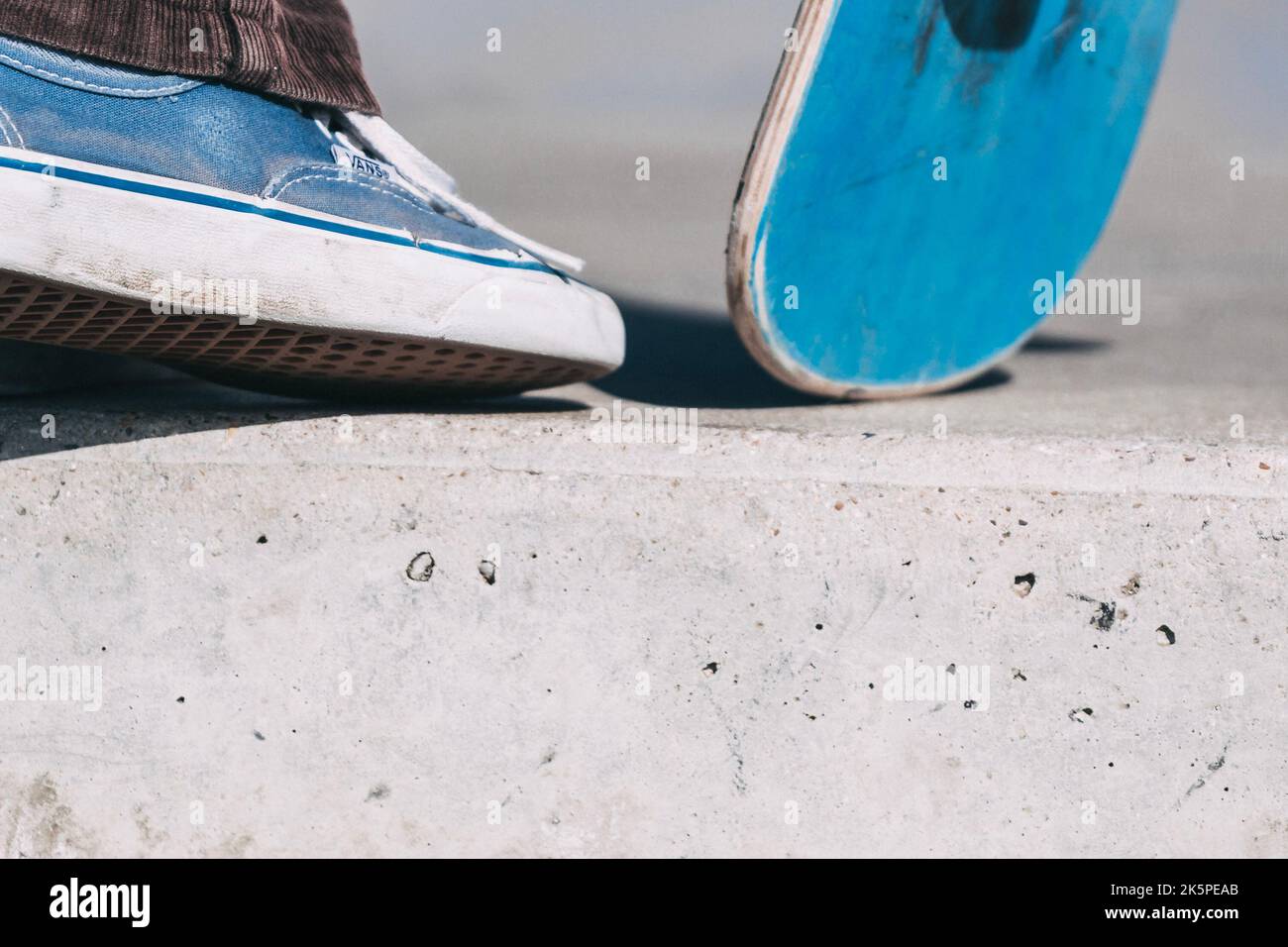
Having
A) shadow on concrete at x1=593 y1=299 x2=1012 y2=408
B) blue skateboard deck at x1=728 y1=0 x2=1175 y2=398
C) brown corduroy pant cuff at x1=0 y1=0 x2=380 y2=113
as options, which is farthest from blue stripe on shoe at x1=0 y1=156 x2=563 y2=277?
shadow on concrete at x1=593 y1=299 x2=1012 y2=408

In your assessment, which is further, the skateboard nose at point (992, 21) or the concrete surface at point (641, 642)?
the skateboard nose at point (992, 21)

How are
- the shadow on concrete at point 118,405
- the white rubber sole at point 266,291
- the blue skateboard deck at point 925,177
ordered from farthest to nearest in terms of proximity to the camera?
the blue skateboard deck at point 925,177, the shadow on concrete at point 118,405, the white rubber sole at point 266,291

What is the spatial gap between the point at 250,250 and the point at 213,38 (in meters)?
0.20

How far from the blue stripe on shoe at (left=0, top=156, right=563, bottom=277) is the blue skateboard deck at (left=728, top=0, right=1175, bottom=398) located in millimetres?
253

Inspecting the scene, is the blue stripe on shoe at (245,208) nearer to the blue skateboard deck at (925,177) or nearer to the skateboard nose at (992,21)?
the blue skateboard deck at (925,177)

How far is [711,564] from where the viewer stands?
995mm

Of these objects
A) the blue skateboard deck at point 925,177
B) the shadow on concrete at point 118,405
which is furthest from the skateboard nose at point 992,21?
the shadow on concrete at point 118,405

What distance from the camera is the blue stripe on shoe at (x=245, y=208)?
0.91 m

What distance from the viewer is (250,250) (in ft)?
3.25

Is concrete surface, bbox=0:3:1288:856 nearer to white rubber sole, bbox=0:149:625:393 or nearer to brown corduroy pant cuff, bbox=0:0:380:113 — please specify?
white rubber sole, bbox=0:149:625:393

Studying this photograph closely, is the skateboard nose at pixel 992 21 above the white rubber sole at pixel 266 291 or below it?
above

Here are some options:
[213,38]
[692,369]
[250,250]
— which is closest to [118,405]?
[250,250]

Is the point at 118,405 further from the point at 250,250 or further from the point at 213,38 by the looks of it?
the point at 213,38

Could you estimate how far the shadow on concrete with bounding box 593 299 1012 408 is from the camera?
57.8 inches
